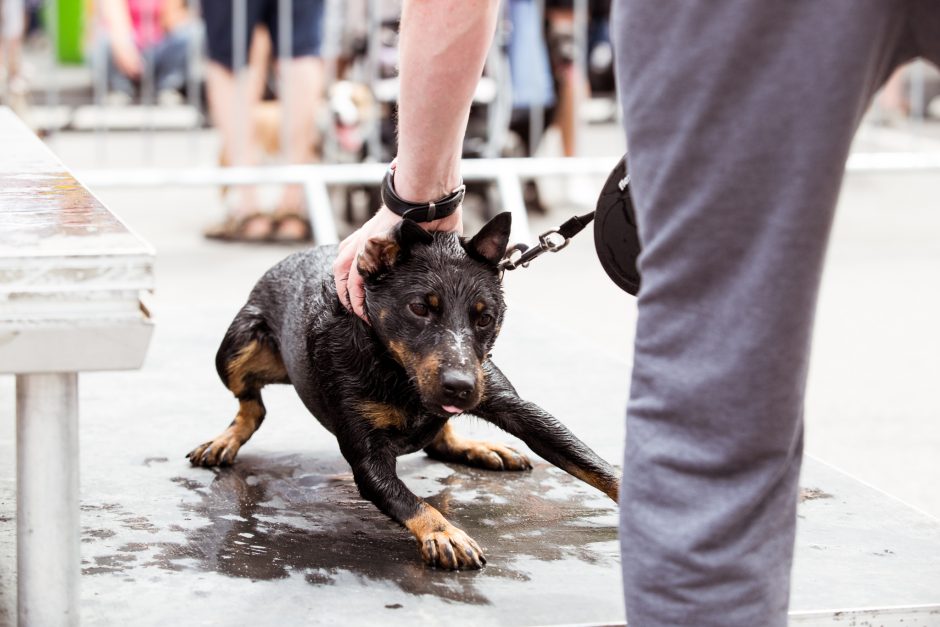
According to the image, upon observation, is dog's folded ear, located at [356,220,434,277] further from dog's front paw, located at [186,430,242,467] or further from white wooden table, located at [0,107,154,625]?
dog's front paw, located at [186,430,242,467]

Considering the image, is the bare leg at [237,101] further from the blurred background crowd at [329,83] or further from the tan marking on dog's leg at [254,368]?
the tan marking on dog's leg at [254,368]

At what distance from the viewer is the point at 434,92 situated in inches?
81.8

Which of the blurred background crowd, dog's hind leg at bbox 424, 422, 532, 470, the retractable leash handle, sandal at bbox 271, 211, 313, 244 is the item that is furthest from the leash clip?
sandal at bbox 271, 211, 313, 244

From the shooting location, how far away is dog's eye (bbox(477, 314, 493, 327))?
2.31 meters

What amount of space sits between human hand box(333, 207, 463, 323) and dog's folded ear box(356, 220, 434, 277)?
2 centimetres

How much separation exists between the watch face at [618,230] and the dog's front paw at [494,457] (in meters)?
0.56

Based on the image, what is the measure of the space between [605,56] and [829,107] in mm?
8463

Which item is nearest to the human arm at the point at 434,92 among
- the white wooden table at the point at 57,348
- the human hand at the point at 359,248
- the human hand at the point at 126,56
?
the human hand at the point at 359,248

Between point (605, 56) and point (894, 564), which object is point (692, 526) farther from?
point (605, 56)

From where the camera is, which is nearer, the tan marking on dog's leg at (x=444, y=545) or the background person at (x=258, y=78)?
the tan marking on dog's leg at (x=444, y=545)

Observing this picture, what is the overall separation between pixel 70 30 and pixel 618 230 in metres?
10.8

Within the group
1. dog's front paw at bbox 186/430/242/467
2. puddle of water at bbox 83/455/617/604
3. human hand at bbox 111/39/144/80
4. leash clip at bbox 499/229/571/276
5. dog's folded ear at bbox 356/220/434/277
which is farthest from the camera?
human hand at bbox 111/39/144/80

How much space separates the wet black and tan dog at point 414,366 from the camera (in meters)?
2.21

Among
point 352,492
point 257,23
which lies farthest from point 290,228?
point 352,492
